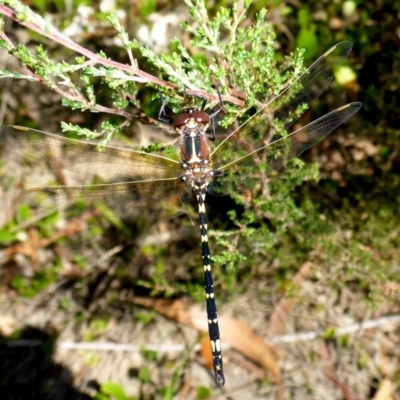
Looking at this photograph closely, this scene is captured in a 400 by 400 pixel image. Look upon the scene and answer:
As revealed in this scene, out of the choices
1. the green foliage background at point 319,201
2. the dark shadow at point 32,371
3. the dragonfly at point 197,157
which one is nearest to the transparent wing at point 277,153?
the dragonfly at point 197,157

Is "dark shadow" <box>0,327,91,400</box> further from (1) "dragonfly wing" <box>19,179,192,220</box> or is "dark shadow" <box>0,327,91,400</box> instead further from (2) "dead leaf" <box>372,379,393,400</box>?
(2) "dead leaf" <box>372,379,393,400</box>

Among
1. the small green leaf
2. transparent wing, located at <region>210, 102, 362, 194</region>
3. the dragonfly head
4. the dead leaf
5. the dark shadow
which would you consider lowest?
the dead leaf

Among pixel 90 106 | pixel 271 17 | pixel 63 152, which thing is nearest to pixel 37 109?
pixel 63 152

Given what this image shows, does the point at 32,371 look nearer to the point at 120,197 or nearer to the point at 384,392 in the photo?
the point at 120,197

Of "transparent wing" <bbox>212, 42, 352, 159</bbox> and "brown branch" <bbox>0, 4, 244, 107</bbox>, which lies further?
"transparent wing" <bbox>212, 42, 352, 159</bbox>

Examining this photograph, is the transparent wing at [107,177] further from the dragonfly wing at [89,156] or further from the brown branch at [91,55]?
the brown branch at [91,55]

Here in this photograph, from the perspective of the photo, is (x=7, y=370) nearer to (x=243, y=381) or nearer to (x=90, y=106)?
(x=243, y=381)

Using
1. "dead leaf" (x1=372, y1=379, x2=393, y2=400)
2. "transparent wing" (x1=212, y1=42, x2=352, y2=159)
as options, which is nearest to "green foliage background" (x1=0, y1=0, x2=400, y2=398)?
"transparent wing" (x1=212, y1=42, x2=352, y2=159)
